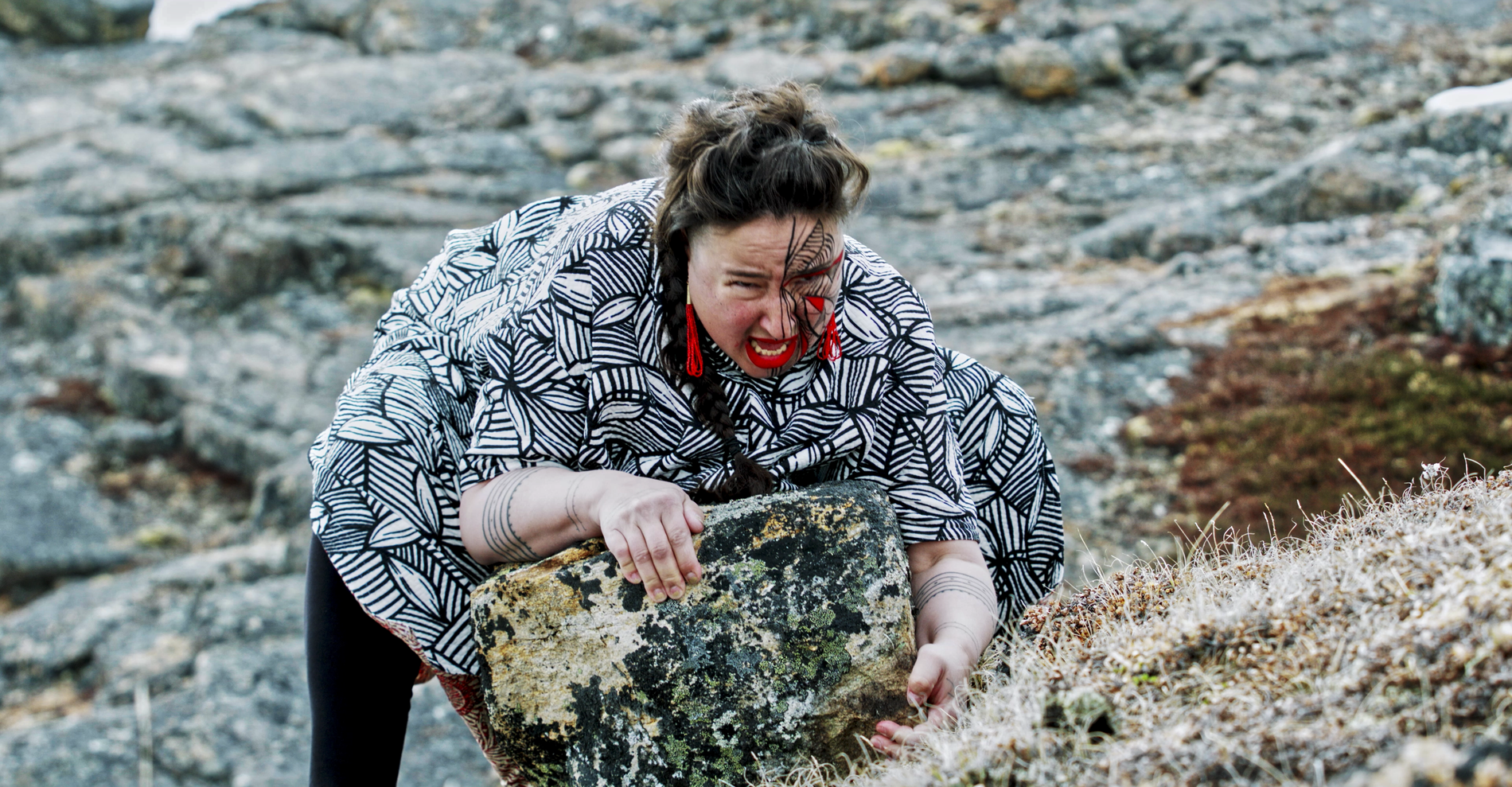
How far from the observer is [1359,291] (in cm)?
1005

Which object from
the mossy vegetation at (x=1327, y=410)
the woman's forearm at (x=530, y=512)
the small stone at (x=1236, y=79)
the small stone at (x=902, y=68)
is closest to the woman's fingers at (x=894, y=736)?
the woman's forearm at (x=530, y=512)

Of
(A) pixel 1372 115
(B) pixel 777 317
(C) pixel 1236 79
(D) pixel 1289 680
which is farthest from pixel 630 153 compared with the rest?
(D) pixel 1289 680

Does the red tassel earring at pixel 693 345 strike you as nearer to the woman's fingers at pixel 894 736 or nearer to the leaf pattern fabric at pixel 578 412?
the leaf pattern fabric at pixel 578 412

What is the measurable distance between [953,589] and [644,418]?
42.2 inches

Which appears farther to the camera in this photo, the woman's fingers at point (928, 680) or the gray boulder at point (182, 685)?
the gray boulder at point (182, 685)

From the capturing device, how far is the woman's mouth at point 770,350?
3146mm

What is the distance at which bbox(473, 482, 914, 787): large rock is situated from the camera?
300 centimetres

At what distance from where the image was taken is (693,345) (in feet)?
10.4

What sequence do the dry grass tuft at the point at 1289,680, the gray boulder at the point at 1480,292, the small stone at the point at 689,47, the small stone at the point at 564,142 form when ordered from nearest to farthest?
1. the dry grass tuft at the point at 1289,680
2. the gray boulder at the point at 1480,292
3. the small stone at the point at 564,142
4. the small stone at the point at 689,47

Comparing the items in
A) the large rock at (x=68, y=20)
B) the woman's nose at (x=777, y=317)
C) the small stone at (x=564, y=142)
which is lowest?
the small stone at (x=564, y=142)

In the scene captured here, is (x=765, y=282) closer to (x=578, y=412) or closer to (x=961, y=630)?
(x=578, y=412)

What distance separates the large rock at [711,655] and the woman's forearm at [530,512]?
96 millimetres

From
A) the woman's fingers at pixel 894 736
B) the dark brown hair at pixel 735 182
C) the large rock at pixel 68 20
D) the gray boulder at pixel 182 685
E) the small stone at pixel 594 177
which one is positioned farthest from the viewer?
the large rock at pixel 68 20

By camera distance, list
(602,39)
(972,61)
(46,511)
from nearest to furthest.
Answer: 1. (46,511)
2. (972,61)
3. (602,39)
